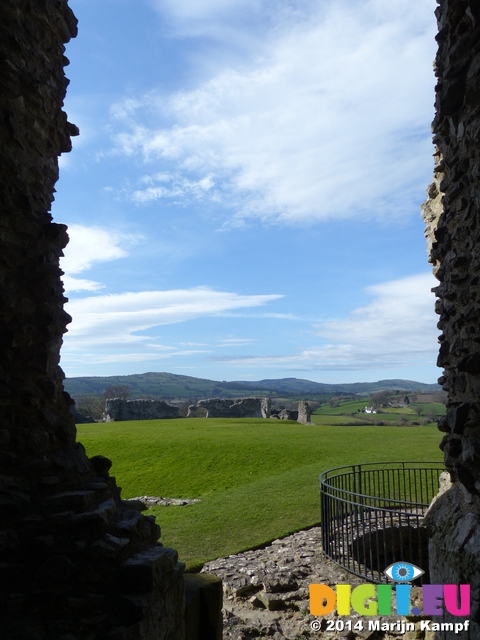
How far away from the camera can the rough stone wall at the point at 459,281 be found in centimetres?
337

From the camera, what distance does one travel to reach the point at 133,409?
121 feet

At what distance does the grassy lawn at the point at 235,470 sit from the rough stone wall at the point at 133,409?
42.4 feet

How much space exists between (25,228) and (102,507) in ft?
7.27

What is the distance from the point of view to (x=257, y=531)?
31.9 feet

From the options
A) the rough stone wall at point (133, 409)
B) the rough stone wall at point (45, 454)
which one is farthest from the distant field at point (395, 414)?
the rough stone wall at point (45, 454)

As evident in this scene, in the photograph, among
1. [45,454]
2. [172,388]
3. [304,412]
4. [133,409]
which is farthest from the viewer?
[172,388]

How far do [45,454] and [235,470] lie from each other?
13050mm

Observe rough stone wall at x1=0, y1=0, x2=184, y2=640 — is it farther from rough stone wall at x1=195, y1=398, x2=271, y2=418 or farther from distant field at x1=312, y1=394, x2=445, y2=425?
distant field at x1=312, y1=394, x2=445, y2=425

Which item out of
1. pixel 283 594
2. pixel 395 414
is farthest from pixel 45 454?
pixel 395 414

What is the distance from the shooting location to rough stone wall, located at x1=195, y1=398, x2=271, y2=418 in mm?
39000

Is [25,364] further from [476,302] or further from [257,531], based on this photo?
[257,531]

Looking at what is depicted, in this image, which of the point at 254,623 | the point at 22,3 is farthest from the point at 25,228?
the point at 254,623

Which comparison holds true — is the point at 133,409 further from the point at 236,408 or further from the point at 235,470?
the point at 235,470

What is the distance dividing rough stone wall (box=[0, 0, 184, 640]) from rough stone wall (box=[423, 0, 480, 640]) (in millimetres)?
2059
